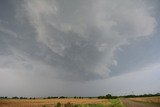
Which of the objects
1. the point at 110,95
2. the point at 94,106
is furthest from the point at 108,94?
the point at 94,106

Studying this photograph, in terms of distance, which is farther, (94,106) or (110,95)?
(110,95)

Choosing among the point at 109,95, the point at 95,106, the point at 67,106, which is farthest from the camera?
the point at 109,95

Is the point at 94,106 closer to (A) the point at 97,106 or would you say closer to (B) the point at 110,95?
(A) the point at 97,106

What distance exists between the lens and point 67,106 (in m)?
55.1

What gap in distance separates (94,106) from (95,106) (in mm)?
461

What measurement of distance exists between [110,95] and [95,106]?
102869mm

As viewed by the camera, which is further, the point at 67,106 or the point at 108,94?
the point at 108,94

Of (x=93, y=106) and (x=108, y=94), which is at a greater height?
(x=108, y=94)

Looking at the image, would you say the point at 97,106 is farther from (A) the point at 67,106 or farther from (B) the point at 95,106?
(A) the point at 67,106

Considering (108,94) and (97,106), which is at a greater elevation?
(108,94)

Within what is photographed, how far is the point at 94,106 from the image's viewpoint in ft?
206

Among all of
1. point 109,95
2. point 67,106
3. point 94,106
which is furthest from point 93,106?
point 109,95

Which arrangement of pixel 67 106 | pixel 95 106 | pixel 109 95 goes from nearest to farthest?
pixel 67 106
pixel 95 106
pixel 109 95

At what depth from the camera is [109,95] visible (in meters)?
162
